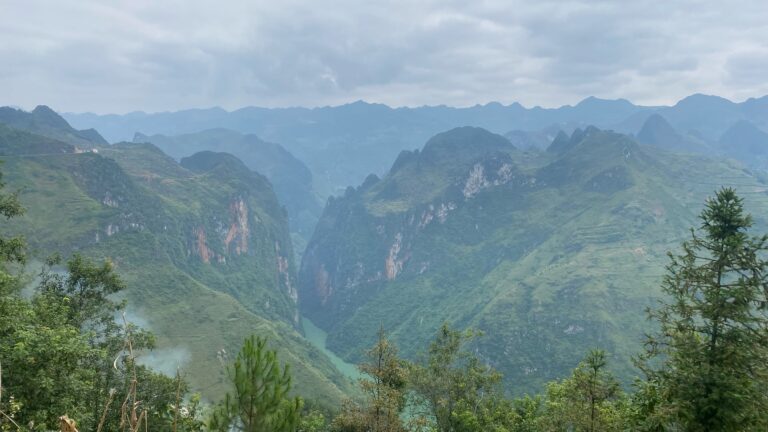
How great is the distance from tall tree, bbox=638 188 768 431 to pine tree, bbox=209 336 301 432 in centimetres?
1317

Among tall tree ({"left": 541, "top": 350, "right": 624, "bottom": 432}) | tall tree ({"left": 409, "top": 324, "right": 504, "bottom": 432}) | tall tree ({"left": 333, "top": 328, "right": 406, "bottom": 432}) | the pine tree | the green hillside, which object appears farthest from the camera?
the green hillside

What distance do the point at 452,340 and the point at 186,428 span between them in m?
25.5

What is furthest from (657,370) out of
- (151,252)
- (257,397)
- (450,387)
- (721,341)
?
(151,252)

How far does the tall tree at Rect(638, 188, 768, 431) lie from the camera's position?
1554 centimetres

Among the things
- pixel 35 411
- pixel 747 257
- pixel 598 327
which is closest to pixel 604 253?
pixel 598 327

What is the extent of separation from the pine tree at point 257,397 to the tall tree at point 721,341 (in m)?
13.2

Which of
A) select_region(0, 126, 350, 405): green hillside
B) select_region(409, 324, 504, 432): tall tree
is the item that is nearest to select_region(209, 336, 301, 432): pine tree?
select_region(409, 324, 504, 432): tall tree

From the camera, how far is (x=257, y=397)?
14414 mm

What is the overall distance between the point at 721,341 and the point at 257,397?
16.4m

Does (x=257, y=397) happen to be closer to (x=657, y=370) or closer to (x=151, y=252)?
(x=657, y=370)

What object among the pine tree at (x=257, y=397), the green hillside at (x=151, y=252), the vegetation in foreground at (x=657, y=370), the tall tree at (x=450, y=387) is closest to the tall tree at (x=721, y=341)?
the vegetation in foreground at (x=657, y=370)

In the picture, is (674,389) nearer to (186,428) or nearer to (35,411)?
(186,428)

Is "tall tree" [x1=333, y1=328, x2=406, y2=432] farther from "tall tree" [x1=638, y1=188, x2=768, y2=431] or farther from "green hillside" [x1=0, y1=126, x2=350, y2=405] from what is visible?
"green hillside" [x1=0, y1=126, x2=350, y2=405]

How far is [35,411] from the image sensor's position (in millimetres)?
16953
